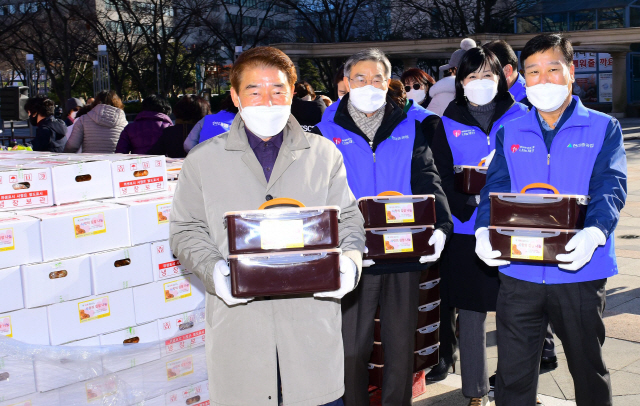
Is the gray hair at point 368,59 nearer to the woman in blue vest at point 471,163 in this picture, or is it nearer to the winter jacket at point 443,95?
the woman in blue vest at point 471,163

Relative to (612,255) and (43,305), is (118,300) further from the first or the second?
(612,255)

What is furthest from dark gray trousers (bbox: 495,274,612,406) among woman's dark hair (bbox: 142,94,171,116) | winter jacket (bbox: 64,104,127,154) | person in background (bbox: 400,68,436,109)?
winter jacket (bbox: 64,104,127,154)

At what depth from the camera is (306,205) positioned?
289 centimetres

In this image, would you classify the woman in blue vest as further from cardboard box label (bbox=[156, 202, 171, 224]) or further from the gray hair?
cardboard box label (bbox=[156, 202, 171, 224])

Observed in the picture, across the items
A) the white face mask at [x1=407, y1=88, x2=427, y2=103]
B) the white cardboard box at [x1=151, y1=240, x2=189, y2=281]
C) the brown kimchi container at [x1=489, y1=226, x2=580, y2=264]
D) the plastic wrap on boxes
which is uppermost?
the white face mask at [x1=407, y1=88, x2=427, y2=103]

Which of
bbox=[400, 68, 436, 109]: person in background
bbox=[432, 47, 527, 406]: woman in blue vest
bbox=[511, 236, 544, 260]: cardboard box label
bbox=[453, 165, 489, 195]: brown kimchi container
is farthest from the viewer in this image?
bbox=[400, 68, 436, 109]: person in background

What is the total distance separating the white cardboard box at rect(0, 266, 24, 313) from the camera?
11.2 ft

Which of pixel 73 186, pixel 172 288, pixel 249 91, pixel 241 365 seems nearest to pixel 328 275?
pixel 241 365

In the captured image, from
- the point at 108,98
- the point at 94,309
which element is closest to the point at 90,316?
the point at 94,309

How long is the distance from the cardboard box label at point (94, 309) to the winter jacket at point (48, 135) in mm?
6661

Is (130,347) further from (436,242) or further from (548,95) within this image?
(548,95)

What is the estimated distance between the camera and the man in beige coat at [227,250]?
281 centimetres

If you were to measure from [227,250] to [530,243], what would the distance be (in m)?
1.36

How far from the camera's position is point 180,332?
4094mm
